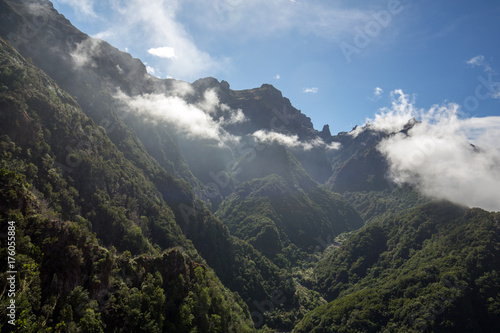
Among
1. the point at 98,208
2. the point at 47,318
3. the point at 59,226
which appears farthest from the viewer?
the point at 98,208

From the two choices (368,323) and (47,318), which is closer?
(47,318)

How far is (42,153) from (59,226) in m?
92.0

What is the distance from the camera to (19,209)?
176 feet

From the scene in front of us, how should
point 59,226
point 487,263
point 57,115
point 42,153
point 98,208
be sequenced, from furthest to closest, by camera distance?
point 487,263 → point 57,115 → point 98,208 → point 42,153 → point 59,226

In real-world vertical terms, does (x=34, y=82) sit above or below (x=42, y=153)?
above

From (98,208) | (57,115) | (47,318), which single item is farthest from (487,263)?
(57,115)

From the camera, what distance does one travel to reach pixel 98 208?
133m

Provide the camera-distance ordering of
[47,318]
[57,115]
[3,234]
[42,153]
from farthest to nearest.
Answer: [57,115]
[42,153]
[3,234]
[47,318]

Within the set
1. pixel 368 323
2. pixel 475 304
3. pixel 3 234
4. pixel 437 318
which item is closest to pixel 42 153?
pixel 3 234

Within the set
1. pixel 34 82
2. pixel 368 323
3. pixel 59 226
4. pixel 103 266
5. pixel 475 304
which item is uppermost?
pixel 34 82

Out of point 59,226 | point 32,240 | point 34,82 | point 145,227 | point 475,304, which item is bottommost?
point 475,304

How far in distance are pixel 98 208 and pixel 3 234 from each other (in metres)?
93.9

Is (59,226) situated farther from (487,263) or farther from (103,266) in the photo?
(487,263)

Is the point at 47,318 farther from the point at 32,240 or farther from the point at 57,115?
the point at 57,115
